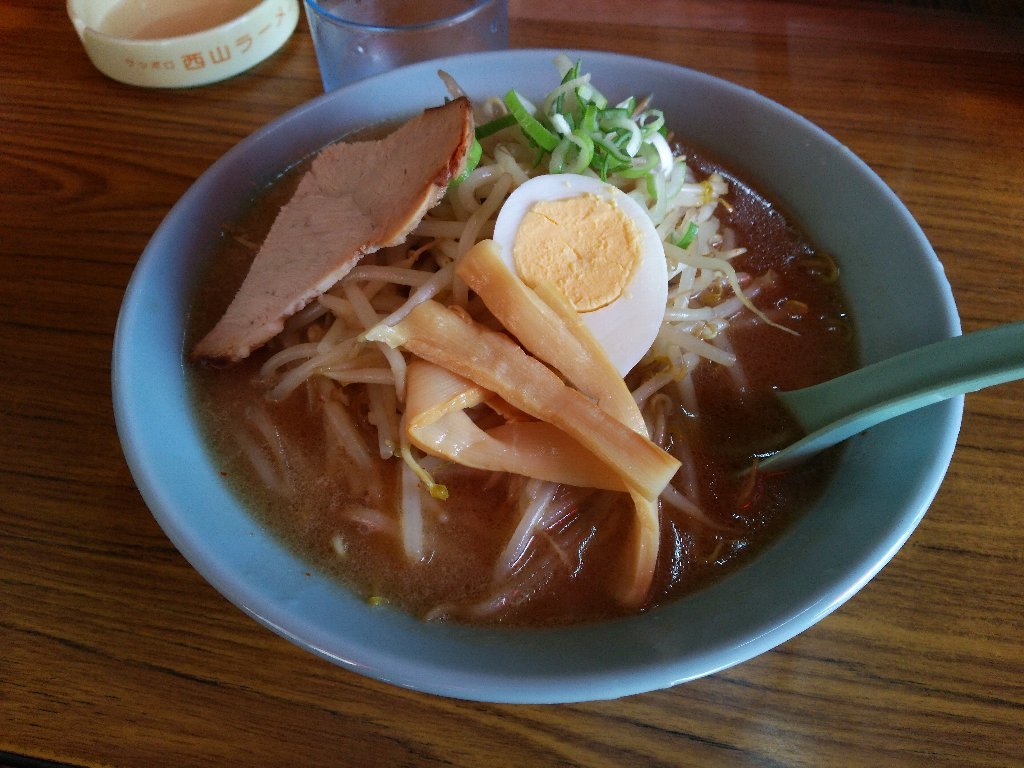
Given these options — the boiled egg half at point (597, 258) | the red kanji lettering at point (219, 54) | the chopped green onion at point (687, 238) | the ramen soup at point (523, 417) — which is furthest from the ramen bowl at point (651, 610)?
the red kanji lettering at point (219, 54)

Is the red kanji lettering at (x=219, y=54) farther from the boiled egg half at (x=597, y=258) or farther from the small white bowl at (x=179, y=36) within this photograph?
the boiled egg half at (x=597, y=258)

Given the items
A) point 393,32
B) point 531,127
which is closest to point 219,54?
point 393,32

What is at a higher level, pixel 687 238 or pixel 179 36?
pixel 179 36

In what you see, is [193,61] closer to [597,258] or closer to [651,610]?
Answer: [597,258]

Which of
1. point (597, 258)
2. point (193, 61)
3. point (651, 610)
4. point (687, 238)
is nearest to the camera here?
point (651, 610)

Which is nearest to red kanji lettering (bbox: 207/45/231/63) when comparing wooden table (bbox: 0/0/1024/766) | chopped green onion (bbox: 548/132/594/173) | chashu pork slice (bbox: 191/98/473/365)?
wooden table (bbox: 0/0/1024/766)
